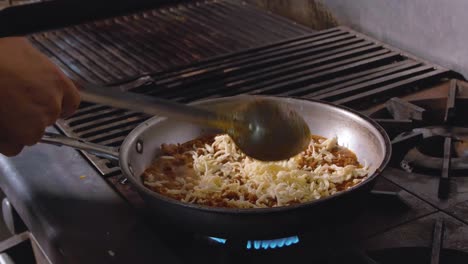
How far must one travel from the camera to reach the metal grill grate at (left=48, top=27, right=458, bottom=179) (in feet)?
4.17

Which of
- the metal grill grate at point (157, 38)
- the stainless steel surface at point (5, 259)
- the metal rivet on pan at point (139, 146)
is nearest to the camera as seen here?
the metal rivet on pan at point (139, 146)

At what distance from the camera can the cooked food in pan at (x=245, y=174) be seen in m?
0.88

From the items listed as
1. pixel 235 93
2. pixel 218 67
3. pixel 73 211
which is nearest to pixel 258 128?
pixel 73 211

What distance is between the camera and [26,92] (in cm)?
85

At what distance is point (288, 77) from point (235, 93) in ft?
0.45

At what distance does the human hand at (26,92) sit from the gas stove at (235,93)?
0.16 metres

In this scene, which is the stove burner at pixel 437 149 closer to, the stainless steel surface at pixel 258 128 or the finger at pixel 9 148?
the stainless steel surface at pixel 258 128

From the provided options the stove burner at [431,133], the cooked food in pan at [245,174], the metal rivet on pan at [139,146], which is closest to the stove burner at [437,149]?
the stove burner at [431,133]

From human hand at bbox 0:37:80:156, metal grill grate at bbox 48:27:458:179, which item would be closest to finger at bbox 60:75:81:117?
human hand at bbox 0:37:80:156

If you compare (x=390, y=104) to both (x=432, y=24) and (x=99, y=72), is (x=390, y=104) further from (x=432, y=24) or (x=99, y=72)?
(x=99, y=72)

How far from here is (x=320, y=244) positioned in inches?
33.5

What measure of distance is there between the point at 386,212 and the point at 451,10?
0.64 m

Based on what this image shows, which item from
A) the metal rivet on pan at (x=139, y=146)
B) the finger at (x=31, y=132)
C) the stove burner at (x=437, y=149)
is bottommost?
the stove burner at (x=437, y=149)

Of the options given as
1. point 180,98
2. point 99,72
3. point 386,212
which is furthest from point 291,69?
point 386,212
